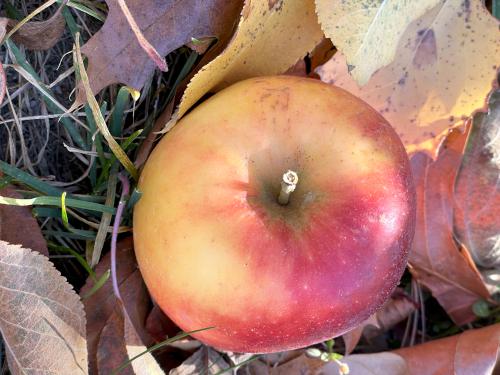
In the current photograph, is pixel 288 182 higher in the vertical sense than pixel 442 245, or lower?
higher

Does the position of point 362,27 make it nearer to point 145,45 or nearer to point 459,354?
point 145,45

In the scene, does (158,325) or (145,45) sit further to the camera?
(158,325)

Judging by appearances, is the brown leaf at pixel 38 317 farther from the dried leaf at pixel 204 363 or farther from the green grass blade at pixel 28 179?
the dried leaf at pixel 204 363

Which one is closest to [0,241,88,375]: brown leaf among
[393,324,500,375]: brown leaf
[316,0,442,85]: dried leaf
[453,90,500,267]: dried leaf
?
[316,0,442,85]: dried leaf

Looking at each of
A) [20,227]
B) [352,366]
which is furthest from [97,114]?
[352,366]

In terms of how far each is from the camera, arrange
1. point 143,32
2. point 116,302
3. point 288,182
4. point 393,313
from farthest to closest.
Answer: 1. point 393,313
2. point 116,302
3. point 143,32
4. point 288,182

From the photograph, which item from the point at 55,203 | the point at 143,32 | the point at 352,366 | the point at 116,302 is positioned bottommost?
the point at 352,366

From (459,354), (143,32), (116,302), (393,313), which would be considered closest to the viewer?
(143,32)
